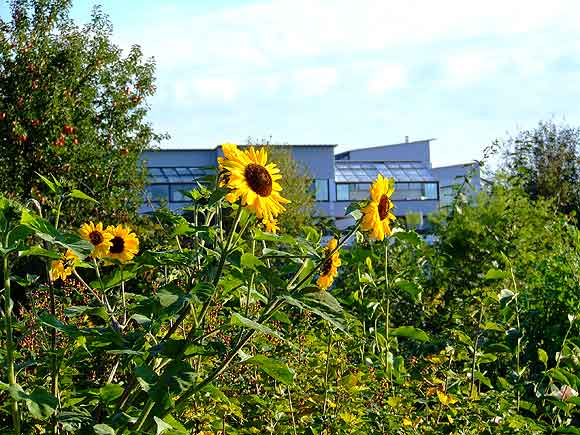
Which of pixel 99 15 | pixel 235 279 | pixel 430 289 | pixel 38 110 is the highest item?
pixel 99 15

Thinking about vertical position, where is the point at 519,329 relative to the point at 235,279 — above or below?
below

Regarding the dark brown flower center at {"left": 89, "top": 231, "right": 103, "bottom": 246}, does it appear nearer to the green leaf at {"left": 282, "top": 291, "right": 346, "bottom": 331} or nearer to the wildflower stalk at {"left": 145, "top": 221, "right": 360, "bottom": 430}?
the wildflower stalk at {"left": 145, "top": 221, "right": 360, "bottom": 430}

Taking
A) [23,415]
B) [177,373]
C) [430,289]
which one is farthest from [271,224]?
[430,289]

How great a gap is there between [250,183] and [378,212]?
0.49m

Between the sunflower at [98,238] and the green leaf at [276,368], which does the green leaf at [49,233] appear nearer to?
the green leaf at [276,368]

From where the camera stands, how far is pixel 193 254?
8.66 feet

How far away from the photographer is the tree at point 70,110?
13.3 metres

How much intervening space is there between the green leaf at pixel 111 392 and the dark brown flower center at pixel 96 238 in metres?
0.63

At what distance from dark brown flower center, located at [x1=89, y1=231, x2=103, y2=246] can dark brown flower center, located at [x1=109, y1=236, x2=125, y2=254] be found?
0.05 metres

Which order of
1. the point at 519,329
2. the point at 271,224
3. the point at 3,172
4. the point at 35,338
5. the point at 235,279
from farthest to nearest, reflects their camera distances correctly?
the point at 3,172 → the point at 519,329 → the point at 35,338 → the point at 271,224 → the point at 235,279

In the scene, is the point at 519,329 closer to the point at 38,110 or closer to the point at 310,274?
the point at 310,274

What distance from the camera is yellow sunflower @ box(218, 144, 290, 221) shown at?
2432 millimetres

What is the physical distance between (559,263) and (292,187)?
21030 mm

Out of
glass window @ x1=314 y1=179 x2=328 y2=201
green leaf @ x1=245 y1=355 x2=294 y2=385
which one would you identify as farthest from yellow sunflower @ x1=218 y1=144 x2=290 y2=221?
A: glass window @ x1=314 y1=179 x2=328 y2=201
